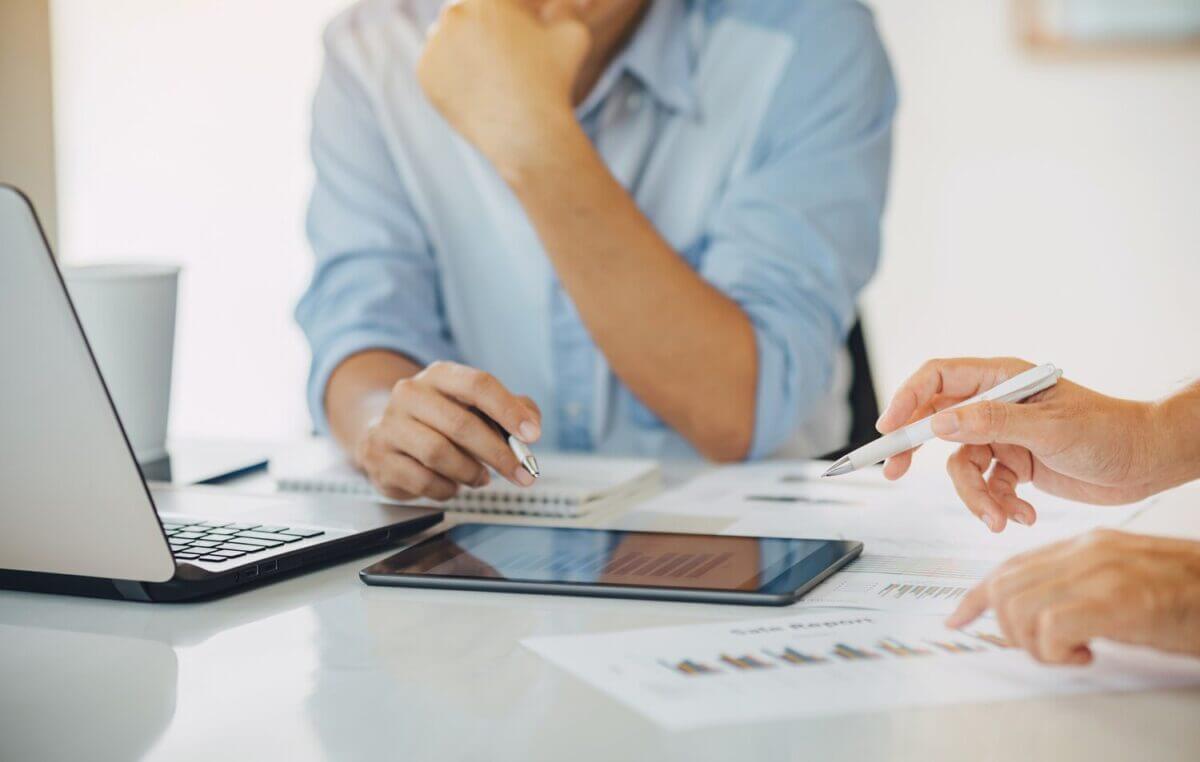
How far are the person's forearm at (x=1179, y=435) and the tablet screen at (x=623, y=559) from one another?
0.21 meters

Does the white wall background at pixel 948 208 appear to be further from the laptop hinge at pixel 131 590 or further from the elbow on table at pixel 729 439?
the laptop hinge at pixel 131 590

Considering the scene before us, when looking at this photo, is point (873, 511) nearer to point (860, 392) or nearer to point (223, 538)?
point (223, 538)

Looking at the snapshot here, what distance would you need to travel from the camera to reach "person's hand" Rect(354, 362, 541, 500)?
864 millimetres

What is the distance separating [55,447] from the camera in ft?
2.12

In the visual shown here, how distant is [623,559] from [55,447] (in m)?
0.34

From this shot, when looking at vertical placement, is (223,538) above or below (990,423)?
below

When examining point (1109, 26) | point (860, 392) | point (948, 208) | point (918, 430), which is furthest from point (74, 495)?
point (1109, 26)

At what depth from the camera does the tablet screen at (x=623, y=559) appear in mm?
678

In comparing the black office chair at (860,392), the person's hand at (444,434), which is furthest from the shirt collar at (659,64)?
the person's hand at (444,434)

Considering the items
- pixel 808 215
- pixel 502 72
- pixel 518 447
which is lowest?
pixel 518 447

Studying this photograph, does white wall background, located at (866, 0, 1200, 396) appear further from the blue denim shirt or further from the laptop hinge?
the laptop hinge

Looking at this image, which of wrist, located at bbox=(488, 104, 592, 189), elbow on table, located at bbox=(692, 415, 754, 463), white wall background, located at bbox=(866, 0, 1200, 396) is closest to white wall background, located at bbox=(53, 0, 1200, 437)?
white wall background, located at bbox=(866, 0, 1200, 396)

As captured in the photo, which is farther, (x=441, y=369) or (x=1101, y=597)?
(x=441, y=369)

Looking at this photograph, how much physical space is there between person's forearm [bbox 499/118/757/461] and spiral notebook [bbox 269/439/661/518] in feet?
0.44
